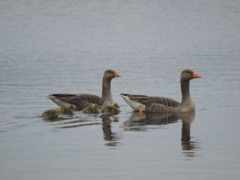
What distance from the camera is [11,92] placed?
75.6 ft

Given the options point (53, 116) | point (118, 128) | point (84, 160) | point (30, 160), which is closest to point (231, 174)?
point (84, 160)

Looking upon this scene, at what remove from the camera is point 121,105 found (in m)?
20.8

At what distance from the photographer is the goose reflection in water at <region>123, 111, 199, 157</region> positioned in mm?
12930

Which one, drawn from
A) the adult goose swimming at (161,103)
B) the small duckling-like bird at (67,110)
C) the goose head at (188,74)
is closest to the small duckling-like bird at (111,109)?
the adult goose swimming at (161,103)

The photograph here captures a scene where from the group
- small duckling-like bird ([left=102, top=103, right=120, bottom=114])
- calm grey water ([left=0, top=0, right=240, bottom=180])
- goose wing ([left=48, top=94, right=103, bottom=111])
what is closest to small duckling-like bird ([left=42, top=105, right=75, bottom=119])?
calm grey water ([left=0, top=0, right=240, bottom=180])

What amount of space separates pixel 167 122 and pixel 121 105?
443cm

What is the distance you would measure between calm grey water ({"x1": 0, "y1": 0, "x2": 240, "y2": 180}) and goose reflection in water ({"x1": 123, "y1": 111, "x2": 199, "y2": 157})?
0.10 ft

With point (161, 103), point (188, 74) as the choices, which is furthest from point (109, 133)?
point (188, 74)

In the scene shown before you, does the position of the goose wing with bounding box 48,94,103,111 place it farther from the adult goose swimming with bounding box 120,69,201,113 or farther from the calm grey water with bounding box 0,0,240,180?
the adult goose swimming with bounding box 120,69,201,113

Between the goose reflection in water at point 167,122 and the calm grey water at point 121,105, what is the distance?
0.03m

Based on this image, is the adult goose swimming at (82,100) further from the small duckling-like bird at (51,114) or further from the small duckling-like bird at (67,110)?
the small duckling-like bird at (51,114)

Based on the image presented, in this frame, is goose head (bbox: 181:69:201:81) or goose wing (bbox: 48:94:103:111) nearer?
goose wing (bbox: 48:94:103:111)

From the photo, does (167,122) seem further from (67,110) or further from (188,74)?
(67,110)

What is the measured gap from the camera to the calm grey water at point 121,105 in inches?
436
